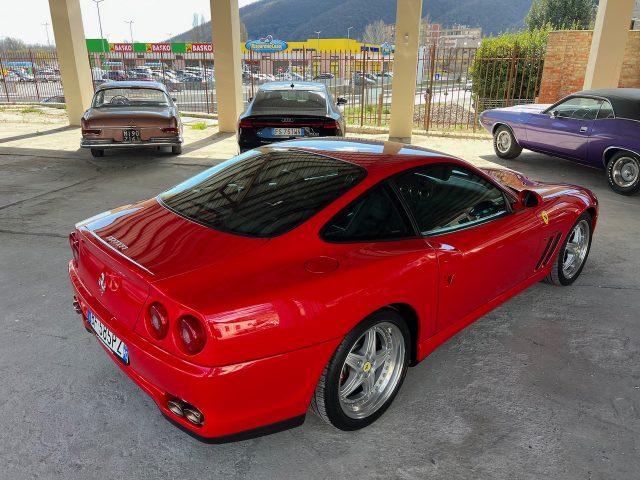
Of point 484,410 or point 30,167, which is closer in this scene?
point 484,410

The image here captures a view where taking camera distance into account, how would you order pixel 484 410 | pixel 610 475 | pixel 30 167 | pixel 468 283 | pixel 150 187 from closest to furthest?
pixel 610 475
pixel 484 410
pixel 468 283
pixel 150 187
pixel 30 167

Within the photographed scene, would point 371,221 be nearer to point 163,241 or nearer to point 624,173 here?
point 163,241

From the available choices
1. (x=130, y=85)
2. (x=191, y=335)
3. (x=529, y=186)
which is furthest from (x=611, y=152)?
(x=130, y=85)

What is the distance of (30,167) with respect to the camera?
9.14 metres

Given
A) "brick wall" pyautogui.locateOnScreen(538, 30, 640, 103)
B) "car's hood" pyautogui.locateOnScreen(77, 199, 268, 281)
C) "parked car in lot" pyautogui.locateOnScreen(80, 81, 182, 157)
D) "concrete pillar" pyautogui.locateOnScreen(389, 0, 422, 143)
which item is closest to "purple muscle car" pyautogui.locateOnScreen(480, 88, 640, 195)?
"concrete pillar" pyautogui.locateOnScreen(389, 0, 422, 143)

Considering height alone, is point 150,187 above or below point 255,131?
below

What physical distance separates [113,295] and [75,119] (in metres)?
14.5

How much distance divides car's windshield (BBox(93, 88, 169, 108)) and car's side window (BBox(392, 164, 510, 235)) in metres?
8.46

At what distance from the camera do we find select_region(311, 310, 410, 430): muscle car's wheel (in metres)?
2.30

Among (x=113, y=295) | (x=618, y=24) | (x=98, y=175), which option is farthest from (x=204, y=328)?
(x=618, y=24)

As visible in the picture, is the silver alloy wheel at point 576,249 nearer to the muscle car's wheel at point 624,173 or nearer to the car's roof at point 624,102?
the muscle car's wheel at point 624,173

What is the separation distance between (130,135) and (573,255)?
307 inches

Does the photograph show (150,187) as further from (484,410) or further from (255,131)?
(484,410)

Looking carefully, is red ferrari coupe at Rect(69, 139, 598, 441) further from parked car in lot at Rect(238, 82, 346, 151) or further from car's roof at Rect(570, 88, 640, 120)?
car's roof at Rect(570, 88, 640, 120)
